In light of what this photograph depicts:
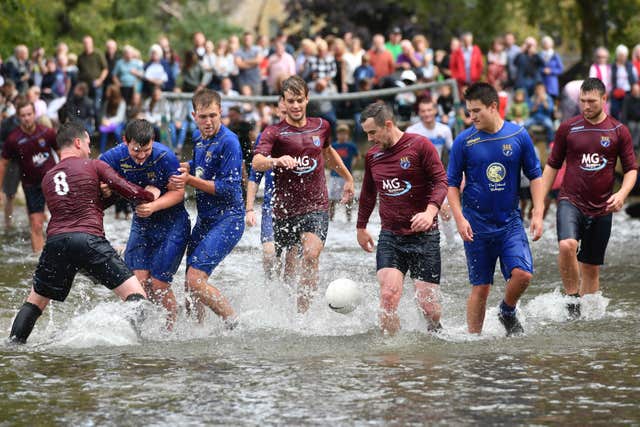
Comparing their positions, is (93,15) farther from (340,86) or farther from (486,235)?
(486,235)

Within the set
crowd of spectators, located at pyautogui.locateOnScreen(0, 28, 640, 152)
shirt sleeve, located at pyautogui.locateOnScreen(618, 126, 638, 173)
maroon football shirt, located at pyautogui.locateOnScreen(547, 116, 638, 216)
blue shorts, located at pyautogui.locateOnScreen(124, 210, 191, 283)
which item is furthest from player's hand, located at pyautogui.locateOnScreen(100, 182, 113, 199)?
crowd of spectators, located at pyautogui.locateOnScreen(0, 28, 640, 152)

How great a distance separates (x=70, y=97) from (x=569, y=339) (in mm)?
15501

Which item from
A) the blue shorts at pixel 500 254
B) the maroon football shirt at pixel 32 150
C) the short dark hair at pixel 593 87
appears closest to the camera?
the blue shorts at pixel 500 254

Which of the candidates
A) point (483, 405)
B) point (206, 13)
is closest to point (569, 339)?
point (483, 405)

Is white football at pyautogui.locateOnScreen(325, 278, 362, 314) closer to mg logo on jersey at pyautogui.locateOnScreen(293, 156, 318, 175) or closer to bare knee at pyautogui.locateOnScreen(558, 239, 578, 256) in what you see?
mg logo on jersey at pyautogui.locateOnScreen(293, 156, 318, 175)

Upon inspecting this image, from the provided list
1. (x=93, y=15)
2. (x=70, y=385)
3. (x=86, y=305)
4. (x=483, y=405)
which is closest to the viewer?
(x=483, y=405)

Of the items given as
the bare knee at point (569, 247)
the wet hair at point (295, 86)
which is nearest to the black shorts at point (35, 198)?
the wet hair at point (295, 86)

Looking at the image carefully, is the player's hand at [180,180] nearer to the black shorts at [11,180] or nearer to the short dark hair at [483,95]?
the short dark hair at [483,95]

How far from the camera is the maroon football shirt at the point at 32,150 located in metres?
16.2

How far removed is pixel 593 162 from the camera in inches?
449

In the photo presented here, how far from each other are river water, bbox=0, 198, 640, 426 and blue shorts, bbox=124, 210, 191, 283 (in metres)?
0.38

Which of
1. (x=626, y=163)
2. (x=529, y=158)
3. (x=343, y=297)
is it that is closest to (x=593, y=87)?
(x=626, y=163)

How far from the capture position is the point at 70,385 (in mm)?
8914

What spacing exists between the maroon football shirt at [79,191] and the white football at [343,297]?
1.63 meters
